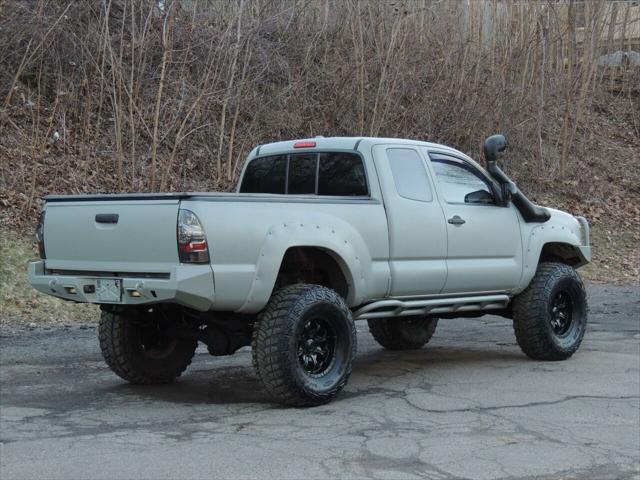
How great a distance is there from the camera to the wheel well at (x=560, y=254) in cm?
998

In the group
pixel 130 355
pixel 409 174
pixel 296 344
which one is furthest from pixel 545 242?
pixel 130 355

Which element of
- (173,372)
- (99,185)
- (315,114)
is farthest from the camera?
(315,114)

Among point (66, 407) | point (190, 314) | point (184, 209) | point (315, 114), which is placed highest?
point (315, 114)

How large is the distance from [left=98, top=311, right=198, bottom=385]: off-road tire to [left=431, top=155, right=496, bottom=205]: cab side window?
8.83 feet

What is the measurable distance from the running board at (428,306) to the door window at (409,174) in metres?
0.86

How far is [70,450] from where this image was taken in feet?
19.5

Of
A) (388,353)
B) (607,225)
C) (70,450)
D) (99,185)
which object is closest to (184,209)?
(70,450)

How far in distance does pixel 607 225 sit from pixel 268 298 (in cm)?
1412

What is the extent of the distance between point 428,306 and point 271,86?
11.1 m

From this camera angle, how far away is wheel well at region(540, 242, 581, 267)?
9.98 m

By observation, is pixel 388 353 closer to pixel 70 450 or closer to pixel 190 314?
pixel 190 314

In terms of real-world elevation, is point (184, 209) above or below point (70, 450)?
above

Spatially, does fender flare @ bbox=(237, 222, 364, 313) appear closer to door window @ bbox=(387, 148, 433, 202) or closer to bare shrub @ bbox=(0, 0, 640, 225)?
door window @ bbox=(387, 148, 433, 202)

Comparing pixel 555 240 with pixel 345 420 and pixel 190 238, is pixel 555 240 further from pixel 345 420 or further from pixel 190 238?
pixel 190 238
